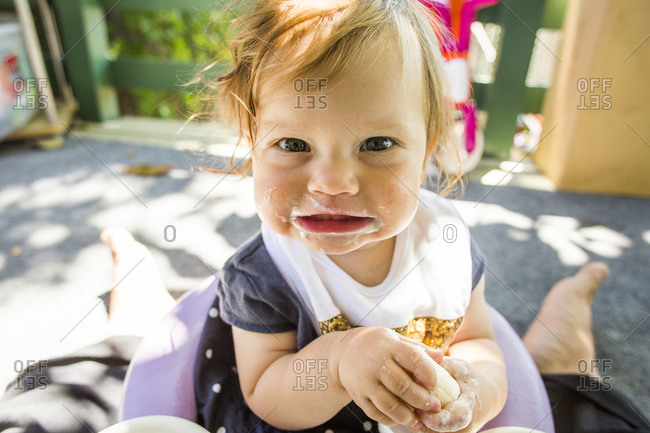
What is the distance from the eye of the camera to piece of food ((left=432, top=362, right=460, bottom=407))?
503 millimetres

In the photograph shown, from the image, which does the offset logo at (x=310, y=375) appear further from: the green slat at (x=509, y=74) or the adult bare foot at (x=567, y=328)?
the green slat at (x=509, y=74)

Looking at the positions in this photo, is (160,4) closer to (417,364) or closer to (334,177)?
(334,177)

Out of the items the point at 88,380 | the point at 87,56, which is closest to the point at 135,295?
the point at 88,380

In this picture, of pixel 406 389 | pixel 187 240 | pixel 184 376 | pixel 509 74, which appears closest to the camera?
pixel 406 389

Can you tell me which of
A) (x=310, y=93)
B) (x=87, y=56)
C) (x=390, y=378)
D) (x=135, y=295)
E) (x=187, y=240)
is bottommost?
(x=187, y=240)

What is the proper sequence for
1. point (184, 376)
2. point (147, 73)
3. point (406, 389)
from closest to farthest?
point (406, 389) < point (184, 376) < point (147, 73)

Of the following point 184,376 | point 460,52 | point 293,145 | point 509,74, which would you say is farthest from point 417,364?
point 509,74

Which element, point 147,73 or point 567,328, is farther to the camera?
point 147,73

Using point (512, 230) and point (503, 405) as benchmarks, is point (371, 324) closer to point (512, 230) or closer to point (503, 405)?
point (503, 405)

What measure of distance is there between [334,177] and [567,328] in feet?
2.55

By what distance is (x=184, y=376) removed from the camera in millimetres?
715

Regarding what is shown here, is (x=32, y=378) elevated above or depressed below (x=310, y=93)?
below

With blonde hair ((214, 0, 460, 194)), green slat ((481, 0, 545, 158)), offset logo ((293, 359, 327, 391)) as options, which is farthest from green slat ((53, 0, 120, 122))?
offset logo ((293, 359, 327, 391))

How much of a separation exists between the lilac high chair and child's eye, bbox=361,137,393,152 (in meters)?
0.43
